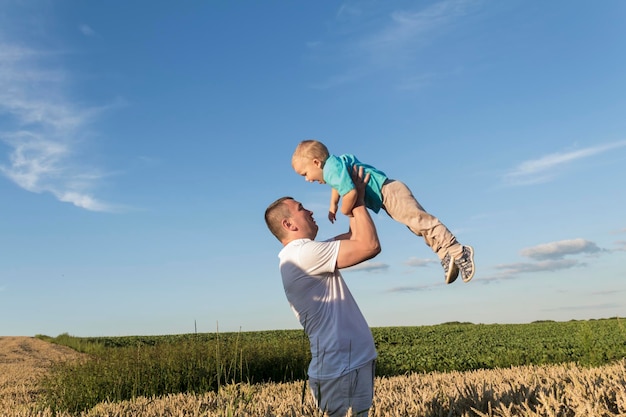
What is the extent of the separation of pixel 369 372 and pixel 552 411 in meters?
1.46

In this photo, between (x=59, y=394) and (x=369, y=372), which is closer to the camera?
(x=369, y=372)

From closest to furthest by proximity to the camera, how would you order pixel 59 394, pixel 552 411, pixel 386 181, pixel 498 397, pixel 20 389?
pixel 552 411, pixel 498 397, pixel 386 181, pixel 59 394, pixel 20 389

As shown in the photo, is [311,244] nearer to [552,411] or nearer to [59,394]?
[552,411]

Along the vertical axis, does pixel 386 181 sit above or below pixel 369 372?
above

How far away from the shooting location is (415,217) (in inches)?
185

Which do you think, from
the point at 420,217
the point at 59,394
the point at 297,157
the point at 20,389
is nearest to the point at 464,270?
the point at 420,217

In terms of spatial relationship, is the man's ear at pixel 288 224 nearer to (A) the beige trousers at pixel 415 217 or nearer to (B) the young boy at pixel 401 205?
(B) the young boy at pixel 401 205

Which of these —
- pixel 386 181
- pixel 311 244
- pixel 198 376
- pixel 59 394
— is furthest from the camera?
pixel 198 376

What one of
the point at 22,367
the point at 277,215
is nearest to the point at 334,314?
the point at 277,215

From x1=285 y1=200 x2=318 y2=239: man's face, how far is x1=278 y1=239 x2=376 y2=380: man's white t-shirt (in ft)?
0.48

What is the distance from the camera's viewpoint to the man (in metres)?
3.64

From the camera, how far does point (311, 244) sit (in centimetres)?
370

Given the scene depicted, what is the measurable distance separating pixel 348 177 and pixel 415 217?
906mm

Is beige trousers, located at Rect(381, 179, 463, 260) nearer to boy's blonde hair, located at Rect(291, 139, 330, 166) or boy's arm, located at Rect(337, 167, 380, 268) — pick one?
boy's blonde hair, located at Rect(291, 139, 330, 166)
